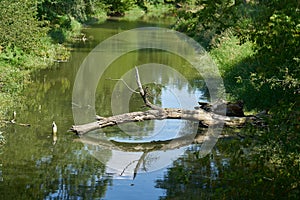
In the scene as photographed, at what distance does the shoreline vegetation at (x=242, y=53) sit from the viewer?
7.91m

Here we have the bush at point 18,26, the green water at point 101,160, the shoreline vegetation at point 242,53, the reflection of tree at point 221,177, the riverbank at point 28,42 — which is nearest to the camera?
the shoreline vegetation at point 242,53

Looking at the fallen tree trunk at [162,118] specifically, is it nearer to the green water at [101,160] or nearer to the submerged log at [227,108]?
the green water at [101,160]

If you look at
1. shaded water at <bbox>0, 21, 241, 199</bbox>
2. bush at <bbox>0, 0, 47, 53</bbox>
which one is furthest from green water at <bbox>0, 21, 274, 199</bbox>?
bush at <bbox>0, 0, 47, 53</bbox>

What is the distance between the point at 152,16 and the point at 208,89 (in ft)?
119

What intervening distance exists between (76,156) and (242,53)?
1051 centimetres

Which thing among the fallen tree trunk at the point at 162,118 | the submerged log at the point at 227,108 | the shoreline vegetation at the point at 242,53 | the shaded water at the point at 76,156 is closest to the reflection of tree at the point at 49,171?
the shaded water at the point at 76,156

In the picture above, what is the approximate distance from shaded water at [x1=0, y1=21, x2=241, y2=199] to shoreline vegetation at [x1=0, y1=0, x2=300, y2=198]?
108 centimetres

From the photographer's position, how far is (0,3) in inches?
826

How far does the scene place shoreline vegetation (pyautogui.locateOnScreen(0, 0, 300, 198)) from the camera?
26.0 ft

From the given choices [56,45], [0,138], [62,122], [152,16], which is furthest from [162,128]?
[152,16]

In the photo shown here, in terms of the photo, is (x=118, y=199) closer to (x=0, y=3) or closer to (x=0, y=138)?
(x=0, y=138)

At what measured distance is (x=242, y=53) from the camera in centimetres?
2117

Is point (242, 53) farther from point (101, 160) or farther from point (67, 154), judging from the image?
point (67, 154)

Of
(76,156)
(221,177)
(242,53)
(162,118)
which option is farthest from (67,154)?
(242,53)
